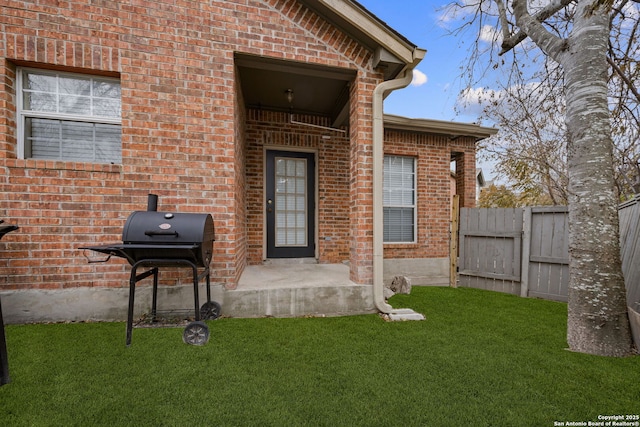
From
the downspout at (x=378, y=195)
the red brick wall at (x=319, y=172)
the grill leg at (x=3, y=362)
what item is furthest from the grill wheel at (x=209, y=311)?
the red brick wall at (x=319, y=172)

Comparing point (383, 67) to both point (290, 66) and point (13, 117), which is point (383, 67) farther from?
point (13, 117)

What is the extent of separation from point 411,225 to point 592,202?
4216 millimetres

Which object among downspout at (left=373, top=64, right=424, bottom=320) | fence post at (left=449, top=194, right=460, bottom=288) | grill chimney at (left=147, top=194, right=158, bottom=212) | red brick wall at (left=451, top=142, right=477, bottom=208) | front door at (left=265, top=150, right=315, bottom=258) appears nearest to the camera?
grill chimney at (left=147, top=194, right=158, bottom=212)

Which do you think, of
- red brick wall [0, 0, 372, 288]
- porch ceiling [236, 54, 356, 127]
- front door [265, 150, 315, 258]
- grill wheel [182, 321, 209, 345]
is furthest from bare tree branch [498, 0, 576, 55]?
grill wheel [182, 321, 209, 345]

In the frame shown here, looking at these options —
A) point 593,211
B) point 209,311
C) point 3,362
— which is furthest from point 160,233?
point 593,211

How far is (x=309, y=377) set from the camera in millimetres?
2215

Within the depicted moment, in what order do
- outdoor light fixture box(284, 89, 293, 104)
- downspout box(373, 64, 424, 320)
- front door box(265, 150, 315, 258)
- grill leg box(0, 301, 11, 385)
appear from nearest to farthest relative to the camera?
grill leg box(0, 301, 11, 385) → downspout box(373, 64, 424, 320) → outdoor light fixture box(284, 89, 293, 104) → front door box(265, 150, 315, 258)

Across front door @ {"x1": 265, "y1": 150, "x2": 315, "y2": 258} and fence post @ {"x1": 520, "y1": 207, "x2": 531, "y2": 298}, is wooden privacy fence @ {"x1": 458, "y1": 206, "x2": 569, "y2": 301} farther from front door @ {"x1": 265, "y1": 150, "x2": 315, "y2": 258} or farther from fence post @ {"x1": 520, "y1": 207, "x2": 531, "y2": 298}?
front door @ {"x1": 265, "y1": 150, "x2": 315, "y2": 258}

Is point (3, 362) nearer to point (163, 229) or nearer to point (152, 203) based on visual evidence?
point (163, 229)

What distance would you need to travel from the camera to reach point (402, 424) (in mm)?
1713

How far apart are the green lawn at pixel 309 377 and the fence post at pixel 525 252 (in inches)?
80.6

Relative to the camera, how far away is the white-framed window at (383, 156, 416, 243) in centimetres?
668

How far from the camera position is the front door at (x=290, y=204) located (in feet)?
18.5

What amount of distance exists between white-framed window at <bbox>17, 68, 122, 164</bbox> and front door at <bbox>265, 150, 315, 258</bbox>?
105 inches
